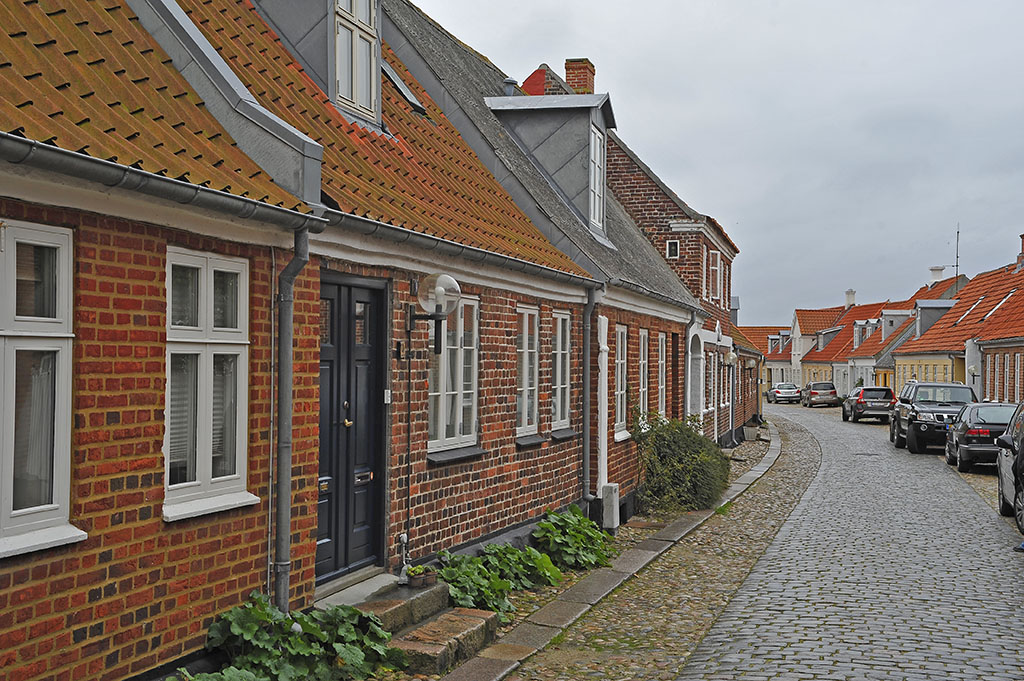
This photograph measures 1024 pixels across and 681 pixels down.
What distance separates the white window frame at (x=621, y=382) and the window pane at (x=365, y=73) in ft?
20.4

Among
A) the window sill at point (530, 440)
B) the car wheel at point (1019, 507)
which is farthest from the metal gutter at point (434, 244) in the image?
the car wheel at point (1019, 507)

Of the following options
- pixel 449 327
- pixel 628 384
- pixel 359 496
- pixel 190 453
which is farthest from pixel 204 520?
pixel 628 384

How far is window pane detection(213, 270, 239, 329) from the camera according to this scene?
6.36 meters

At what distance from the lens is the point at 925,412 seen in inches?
1160

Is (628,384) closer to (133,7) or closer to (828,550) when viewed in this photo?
(828,550)

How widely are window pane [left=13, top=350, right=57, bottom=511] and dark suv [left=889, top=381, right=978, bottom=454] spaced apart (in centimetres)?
2721

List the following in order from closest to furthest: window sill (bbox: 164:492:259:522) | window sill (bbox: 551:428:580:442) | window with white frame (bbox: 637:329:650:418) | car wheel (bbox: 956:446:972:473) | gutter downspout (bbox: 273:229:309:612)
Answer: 1. window sill (bbox: 164:492:259:522)
2. gutter downspout (bbox: 273:229:309:612)
3. window sill (bbox: 551:428:580:442)
4. window with white frame (bbox: 637:329:650:418)
5. car wheel (bbox: 956:446:972:473)

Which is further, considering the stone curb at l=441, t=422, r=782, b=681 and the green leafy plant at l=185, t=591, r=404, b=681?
the stone curb at l=441, t=422, r=782, b=681

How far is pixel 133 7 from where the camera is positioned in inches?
276

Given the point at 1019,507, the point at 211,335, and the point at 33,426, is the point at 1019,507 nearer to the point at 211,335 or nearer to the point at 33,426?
the point at 211,335

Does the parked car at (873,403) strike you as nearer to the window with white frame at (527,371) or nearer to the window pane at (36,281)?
the window with white frame at (527,371)

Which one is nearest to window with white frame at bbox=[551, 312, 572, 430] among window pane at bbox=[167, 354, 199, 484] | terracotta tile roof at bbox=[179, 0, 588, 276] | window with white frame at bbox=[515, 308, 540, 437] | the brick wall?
window with white frame at bbox=[515, 308, 540, 437]

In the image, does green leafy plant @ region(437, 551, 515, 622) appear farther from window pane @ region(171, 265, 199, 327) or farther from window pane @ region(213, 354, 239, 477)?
window pane @ region(171, 265, 199, 327)

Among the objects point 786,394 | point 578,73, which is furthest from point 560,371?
point 786,394
